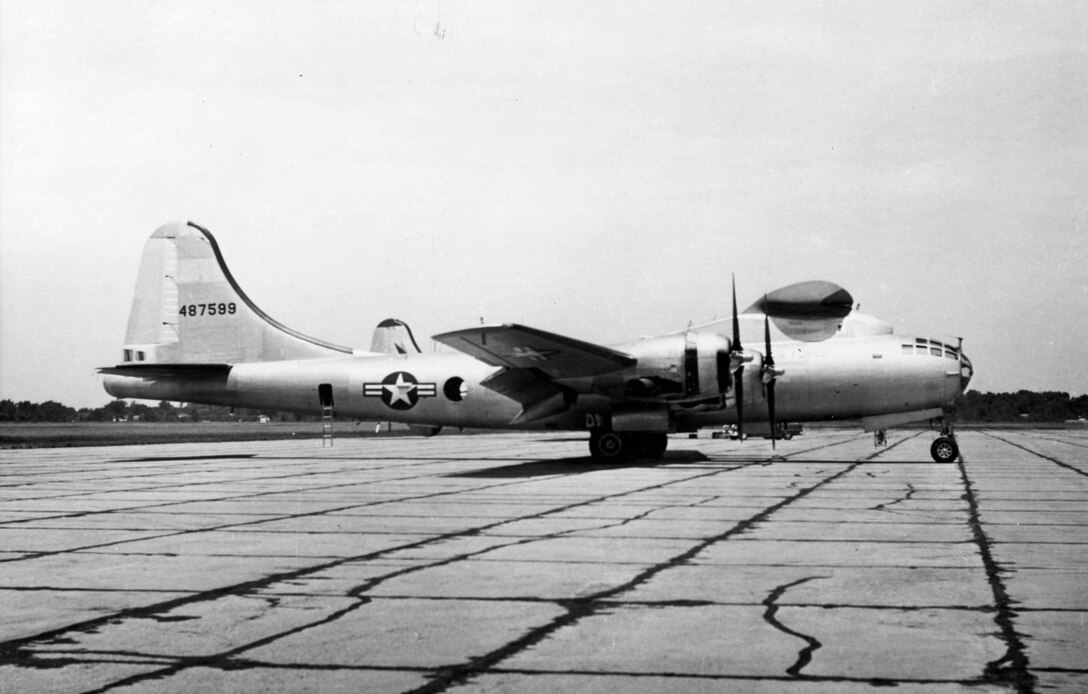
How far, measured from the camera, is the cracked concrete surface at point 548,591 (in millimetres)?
5875

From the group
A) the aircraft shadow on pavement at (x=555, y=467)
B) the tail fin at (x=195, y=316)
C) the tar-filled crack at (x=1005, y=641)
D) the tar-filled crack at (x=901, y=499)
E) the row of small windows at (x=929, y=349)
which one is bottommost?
the tar-filled crack at (x=1005, y=641)

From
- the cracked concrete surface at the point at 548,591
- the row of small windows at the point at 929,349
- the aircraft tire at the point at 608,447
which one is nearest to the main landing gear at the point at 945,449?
the row of small windows at the point at 929,349

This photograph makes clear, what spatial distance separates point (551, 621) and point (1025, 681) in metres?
2.97

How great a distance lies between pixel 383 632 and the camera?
269 inches

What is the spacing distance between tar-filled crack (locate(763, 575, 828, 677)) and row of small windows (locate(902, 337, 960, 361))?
17950 mm

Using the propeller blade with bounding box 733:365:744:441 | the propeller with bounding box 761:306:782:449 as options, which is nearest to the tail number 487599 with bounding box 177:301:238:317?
the propeller blade with bounding box 733:365:744:441

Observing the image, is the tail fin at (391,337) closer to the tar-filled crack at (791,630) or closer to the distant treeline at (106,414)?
the tar-filled crack at (791,630)

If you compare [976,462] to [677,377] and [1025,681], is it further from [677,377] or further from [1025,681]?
[1025,681]

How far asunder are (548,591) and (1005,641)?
10.9ft

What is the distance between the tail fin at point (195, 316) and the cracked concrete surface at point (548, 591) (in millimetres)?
13548

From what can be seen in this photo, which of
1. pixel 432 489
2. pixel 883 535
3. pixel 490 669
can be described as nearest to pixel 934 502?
pixel 883 535

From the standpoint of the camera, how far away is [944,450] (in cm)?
2559

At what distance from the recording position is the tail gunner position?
80.3ft

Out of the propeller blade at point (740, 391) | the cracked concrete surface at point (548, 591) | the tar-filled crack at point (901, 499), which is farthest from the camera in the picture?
the propeller blade at point (740, 391)
